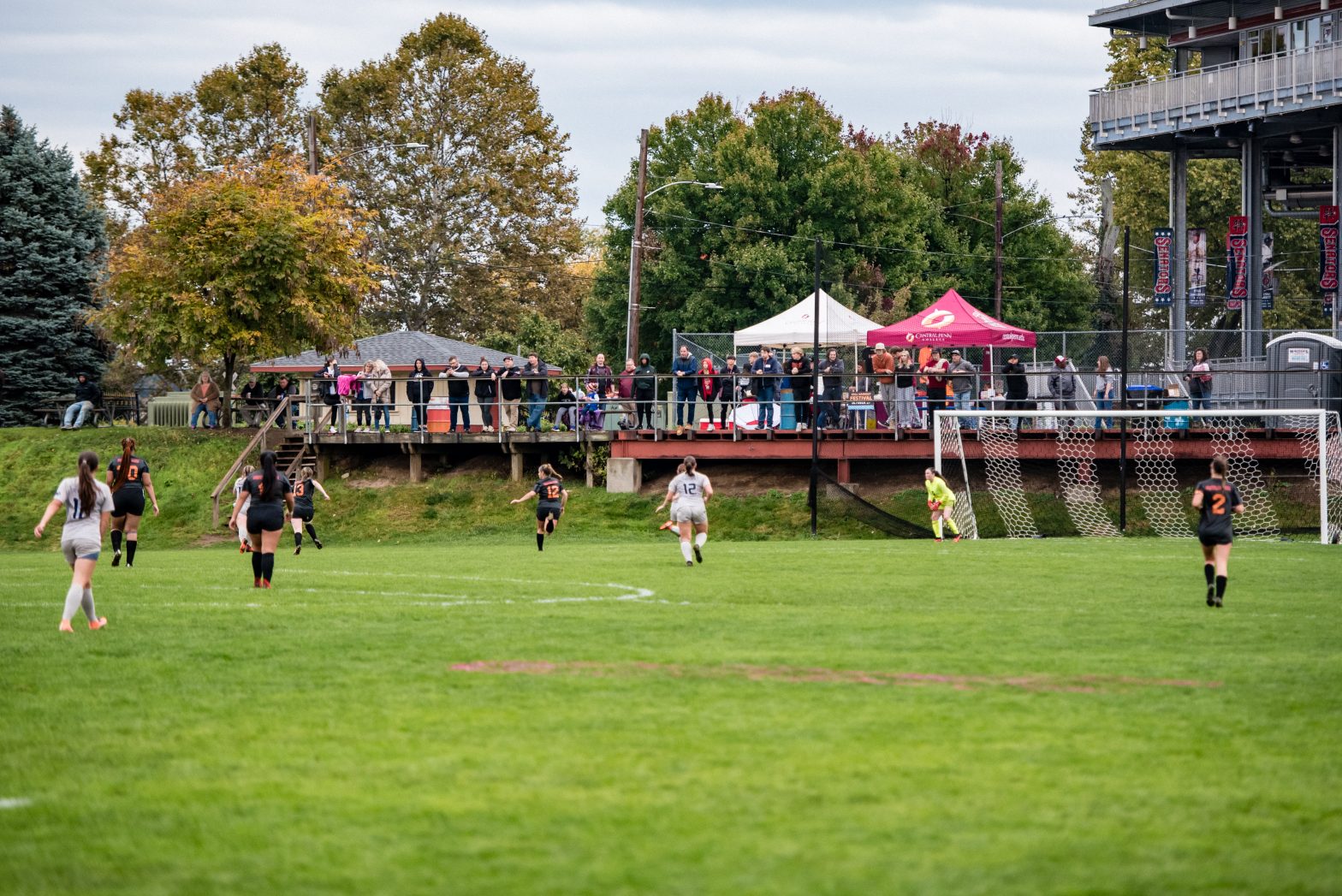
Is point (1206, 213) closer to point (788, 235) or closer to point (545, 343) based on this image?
point (788, 235)

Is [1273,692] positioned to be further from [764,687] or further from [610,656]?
[610,656]

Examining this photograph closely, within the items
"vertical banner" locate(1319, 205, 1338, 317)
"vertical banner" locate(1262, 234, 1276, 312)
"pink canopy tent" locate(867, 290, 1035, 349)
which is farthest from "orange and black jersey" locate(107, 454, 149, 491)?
"vertical banner" locate(1262, 234, 1276, 312)

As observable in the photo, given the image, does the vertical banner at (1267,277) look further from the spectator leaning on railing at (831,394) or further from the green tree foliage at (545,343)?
the green tree foliage at (545,343)

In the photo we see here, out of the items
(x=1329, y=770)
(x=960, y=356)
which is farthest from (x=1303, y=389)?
(x=1329, y=770)

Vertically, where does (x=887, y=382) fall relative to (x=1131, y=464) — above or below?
above

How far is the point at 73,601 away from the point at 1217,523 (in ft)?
36.0

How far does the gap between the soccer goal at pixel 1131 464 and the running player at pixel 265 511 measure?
16994 mm

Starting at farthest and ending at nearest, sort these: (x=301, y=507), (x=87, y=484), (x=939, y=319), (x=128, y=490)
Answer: (x=939, y=319) < (x=301, y=507) < (x=128, y=490) < (x=87, y=484)

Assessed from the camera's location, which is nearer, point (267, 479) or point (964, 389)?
point (267, 479)

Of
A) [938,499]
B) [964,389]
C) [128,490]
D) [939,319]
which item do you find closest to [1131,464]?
[964,389]

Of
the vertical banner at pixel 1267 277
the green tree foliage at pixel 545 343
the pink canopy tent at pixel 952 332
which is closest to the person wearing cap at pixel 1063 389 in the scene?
the pink canopy tent at pixel 952 332

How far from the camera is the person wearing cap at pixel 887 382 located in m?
34.9

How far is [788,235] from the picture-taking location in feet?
196

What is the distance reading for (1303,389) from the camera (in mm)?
34375
